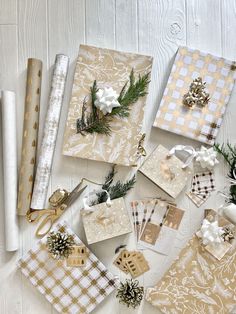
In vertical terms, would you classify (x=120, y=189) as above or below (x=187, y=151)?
below

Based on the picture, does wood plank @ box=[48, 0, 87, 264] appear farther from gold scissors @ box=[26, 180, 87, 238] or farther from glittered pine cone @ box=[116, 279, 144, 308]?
glittered pine cone @ box=[116, 279, 144, 308]

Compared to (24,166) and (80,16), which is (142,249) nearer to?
(24,166)

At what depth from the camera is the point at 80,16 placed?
Answer: 4.80 feet

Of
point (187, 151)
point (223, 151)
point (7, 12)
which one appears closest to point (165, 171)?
point (187, 151)

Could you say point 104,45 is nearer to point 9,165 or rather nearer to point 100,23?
point 100,23

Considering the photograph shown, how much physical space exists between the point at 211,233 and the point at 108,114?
0.49 metres

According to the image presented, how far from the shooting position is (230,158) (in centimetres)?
146

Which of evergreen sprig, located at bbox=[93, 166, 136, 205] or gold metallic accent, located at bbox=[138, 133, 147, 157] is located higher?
gold metallic accent, located at bbox=[138, 133, 147, 157]

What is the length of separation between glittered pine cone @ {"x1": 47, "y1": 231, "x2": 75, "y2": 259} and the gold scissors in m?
0.04

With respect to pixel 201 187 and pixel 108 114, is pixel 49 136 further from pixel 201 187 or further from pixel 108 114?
pixel 201 187

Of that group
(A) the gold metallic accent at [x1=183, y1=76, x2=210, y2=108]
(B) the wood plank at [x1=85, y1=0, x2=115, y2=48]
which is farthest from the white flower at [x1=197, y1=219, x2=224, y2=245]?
(B) the wood plank at [x1=85, y1=0, x2=115, y2=48]

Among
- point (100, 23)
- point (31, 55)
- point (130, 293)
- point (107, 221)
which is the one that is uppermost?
point (100, 23)

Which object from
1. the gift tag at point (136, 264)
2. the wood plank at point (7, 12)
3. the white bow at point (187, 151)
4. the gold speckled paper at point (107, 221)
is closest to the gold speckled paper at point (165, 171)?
the white bow at point (187, 151)

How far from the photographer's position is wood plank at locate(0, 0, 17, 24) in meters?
1.46
